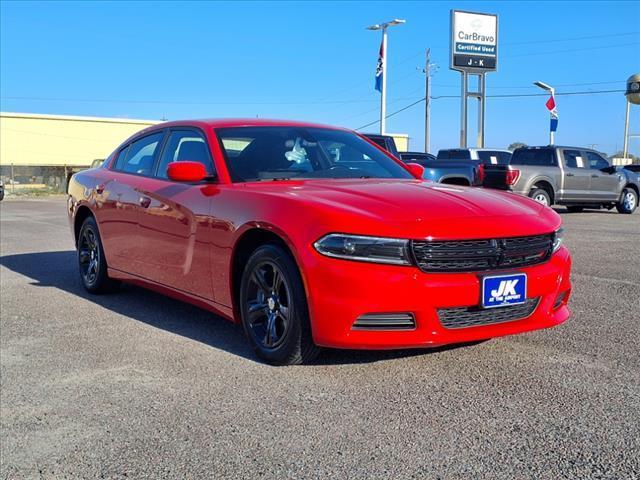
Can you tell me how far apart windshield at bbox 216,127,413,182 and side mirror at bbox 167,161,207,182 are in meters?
0.23

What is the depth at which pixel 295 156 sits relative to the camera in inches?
210

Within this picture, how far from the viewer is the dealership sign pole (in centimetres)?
4059

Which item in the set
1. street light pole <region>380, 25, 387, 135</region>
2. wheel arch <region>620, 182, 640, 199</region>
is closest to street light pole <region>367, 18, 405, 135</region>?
street light pole <region>380, 25, 387, 135</region>

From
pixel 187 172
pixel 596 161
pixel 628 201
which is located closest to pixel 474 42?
pixel 628 201

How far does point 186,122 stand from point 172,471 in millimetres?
3369

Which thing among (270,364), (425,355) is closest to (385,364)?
(425,355)

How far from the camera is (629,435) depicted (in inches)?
125

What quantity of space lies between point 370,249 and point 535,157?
14.2m

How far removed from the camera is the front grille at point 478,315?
3949 millimetres

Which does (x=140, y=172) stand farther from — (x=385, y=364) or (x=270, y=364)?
(x=385, y=364)

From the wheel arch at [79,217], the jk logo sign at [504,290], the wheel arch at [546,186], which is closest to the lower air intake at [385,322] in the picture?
the jk logo sign at [504,290]

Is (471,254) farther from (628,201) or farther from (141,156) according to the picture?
(628,201)

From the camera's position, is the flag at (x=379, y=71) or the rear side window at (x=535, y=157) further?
the flag at (x=379, y=71)

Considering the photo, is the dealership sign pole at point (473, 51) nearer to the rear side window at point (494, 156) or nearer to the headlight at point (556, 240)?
the rear side window at point (494, 156)
